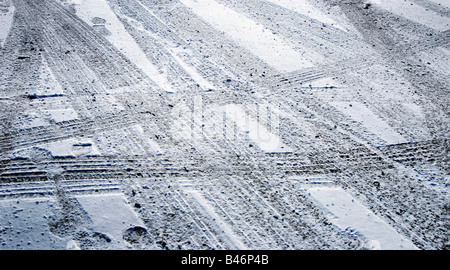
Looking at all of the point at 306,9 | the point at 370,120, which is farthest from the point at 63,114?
the point at 306,9

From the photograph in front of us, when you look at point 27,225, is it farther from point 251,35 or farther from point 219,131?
point 251,35

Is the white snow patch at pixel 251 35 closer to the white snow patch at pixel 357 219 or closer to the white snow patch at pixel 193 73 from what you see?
the white snow patch at pixel 193 73

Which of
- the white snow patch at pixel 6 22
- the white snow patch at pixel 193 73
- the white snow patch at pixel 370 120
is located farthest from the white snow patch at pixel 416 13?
the white snow patch at pixel 6 22

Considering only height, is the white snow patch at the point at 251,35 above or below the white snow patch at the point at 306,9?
below

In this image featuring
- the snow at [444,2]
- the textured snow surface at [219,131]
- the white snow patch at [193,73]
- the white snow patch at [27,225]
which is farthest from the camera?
the snow at [444,2]

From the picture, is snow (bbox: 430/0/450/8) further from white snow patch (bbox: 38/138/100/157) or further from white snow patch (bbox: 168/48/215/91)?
white snow patch (bbox: 38/138/100/157)

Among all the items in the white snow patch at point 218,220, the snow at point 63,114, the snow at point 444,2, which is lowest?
the white snow patch at point 218,220

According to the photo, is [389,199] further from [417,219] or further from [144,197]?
[144,197]
